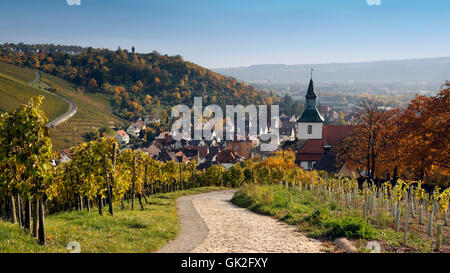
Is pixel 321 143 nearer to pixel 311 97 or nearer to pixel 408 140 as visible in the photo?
pixel 311 97

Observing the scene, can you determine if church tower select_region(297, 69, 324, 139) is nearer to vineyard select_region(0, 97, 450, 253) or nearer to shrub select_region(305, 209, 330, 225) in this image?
vineyard select_region(0, 97, 450, 253)

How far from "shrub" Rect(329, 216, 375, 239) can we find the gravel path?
94 centimetres

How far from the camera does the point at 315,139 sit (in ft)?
205

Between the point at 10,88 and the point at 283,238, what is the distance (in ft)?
400

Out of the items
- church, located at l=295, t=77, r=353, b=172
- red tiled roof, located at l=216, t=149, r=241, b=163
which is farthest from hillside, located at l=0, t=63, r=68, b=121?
church, located at l=295, t=77, r=353, b=172

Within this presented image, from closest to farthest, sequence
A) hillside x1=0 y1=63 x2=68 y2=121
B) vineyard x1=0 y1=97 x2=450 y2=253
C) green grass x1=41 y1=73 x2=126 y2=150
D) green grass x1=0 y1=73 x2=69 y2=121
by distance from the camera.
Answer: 1. vineyard x1=0 y1=97 x2=450 y2=253
2. green grass x1=41 y1=73 x2=126 y2=150
3. hillside x1=0 y1=63 x2=68 y2=121
4. green grass x1=0 y1=73 x2=69 y2=121

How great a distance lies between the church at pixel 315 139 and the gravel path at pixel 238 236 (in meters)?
33.7

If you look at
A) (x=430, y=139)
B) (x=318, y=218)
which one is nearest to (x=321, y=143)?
(x=430, y=139)

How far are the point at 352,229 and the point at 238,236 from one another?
3.85m

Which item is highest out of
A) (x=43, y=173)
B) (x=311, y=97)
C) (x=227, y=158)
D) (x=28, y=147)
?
(x=28, y=147)

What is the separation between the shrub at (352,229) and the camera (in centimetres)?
1186

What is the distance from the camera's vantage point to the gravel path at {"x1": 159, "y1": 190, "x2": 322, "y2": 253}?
1067 cm
